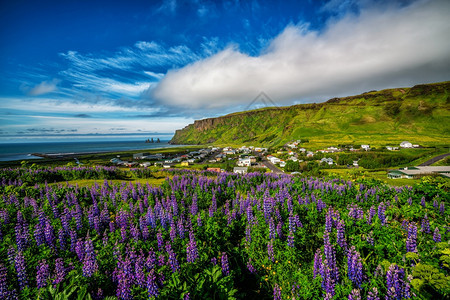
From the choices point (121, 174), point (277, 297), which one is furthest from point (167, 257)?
point (121, 174)

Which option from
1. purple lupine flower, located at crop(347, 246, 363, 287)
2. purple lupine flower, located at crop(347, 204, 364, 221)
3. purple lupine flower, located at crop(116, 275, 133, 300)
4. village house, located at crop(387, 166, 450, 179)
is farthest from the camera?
village house, located at crop(387, 166, 450, 179)

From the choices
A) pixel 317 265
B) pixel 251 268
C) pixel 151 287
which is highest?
pixel 151 287

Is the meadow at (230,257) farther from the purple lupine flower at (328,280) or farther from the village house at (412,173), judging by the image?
the village house at (412,173)

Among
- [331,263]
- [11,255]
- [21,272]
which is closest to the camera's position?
[21,272]

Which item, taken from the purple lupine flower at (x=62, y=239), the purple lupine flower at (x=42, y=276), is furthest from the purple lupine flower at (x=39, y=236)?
the purple lupine flower at (x=42, y=276)

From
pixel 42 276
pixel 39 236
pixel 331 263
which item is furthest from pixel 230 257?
pixel 39 236

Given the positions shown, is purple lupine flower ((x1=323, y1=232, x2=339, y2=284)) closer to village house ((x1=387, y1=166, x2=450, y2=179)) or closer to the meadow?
the meadow

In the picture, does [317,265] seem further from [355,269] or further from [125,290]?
[125,290]

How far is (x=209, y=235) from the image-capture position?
7.87 metres

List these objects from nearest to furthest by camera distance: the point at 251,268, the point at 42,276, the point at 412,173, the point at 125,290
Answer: the point at 125,290, the point at 42,276, the point at 251,268, the point at 412,173

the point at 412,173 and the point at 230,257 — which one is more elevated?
the point at 230,257

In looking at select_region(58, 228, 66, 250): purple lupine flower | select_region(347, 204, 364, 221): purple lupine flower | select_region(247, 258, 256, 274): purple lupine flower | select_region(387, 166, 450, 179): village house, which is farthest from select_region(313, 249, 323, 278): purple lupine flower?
select_region(387, 166, 450, 179): village house

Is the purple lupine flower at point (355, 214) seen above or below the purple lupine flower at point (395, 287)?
below

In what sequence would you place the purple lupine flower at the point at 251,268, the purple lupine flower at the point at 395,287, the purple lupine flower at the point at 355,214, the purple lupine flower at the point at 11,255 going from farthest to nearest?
1. the purple lupine flower at the point at 355,214
2. the purple lupine flower at the point at 251,268
3. the purple lupine flower at the point at 11,255
4. the purple lupine flower at the point at 395,287
